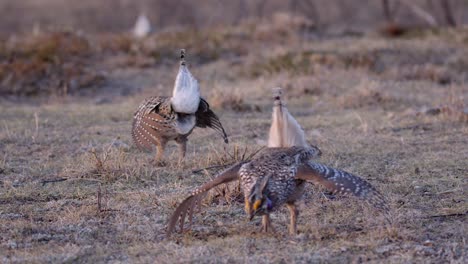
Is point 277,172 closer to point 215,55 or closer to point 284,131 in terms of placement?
point 284,131

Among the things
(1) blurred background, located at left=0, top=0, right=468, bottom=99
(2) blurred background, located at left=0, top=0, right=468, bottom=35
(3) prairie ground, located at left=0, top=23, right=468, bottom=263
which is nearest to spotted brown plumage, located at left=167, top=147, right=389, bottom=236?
(3) prairie ground, located at left=0, top=23, right=468, bottom=263

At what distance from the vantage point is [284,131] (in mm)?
5660

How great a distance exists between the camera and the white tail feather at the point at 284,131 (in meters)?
5.52

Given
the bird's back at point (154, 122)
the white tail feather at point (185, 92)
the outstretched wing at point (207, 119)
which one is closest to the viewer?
the white tail feather at point (185, 92)

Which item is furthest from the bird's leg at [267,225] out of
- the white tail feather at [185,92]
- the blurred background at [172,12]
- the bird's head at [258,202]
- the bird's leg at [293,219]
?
the blurred background at [172,12]

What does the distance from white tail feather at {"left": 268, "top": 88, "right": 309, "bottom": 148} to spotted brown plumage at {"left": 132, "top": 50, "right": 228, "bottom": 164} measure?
161cm

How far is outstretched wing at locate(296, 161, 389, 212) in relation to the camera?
5070 millimetres

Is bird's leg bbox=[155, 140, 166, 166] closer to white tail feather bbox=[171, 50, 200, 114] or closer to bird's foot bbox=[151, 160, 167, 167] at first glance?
bird's foot bbox=[151, 160, 167, 167]

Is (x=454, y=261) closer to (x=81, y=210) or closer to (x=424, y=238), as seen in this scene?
(x=424, y=238)

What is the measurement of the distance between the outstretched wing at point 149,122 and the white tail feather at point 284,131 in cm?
190

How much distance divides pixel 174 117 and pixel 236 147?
0.67m

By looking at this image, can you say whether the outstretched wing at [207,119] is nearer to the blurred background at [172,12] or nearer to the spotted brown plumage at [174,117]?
the spotted brown plumage at [174,117]

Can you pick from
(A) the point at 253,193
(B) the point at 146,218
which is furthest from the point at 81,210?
(A) the point at 253,193

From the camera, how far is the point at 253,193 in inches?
192
